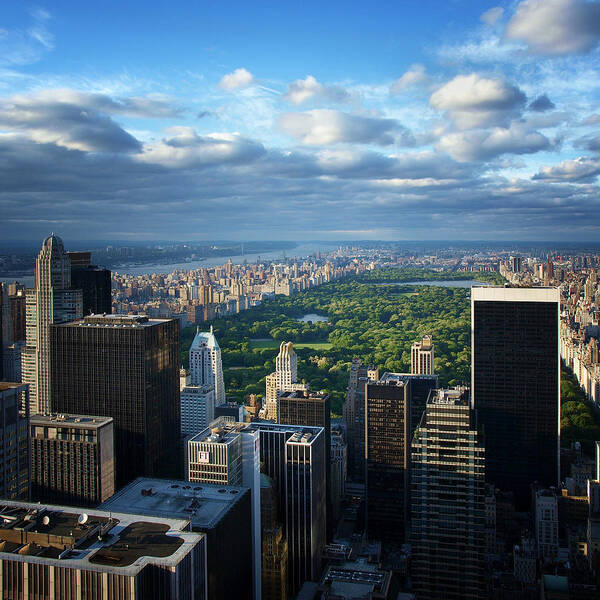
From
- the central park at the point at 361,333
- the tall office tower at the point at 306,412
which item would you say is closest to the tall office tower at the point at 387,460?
the tall office tower at the point at 306,412

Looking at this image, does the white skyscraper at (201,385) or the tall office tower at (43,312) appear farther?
the white skyscraper at (201,385)

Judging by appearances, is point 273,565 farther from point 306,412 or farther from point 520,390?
point 520,390

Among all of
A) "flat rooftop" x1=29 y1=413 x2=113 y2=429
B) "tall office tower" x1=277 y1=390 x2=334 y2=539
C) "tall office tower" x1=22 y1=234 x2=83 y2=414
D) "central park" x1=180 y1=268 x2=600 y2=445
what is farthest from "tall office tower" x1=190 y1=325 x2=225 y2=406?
"flat rooftop" x1=29 y1=413 x2=113 y2=429

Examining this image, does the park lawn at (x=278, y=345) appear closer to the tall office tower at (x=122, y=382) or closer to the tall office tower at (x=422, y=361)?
the tall office tower at (x=422, y=361)

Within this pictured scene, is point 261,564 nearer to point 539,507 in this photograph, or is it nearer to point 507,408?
point 539,507

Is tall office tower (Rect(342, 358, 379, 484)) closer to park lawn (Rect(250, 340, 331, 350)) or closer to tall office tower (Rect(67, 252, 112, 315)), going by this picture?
tall office tower (Rect(67, 252, 112, 315))

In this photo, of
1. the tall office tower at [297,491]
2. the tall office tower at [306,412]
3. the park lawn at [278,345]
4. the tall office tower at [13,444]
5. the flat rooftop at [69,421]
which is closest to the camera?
the tall office tower at [13,444]

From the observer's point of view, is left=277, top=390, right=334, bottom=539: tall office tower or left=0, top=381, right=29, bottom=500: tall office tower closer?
left=0, top=381, right=29, bottom=500: tall office tower
